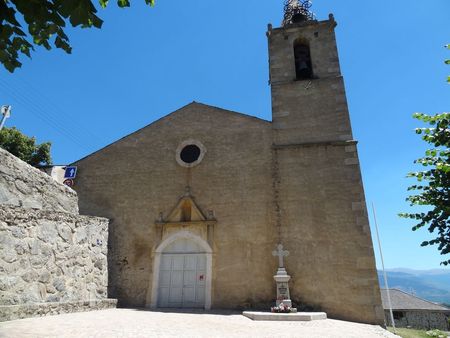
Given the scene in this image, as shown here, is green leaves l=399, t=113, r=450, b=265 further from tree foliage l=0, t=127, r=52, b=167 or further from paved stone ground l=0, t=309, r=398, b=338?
tree foliage l=0, t=127, r=52, b=167

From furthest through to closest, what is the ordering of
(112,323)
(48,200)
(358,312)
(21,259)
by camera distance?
(358,312) < (48,200) < (21,259) < (112,323)

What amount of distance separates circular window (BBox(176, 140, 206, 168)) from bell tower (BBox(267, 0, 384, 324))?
2767 mm

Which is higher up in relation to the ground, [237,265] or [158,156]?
[158,156]

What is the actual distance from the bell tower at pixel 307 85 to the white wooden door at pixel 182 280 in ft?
17.0

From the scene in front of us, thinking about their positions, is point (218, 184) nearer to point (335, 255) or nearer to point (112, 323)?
point (335, 255)

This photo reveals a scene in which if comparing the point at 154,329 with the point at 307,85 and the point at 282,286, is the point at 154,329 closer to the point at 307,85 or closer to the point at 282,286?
the point at 282,286

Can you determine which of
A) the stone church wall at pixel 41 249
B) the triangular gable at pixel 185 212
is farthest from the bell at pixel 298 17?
the stone church wall at pixel 41 249

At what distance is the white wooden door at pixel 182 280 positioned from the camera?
10777 millimetres

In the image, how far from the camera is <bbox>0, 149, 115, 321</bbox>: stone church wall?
6.77 meters

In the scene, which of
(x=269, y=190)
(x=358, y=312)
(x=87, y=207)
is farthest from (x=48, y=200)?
(x=358, y=312)

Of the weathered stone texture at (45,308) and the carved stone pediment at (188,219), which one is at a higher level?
the carved stone pediment at (188,219)

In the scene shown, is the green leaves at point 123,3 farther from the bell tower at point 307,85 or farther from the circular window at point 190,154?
the circular window at point 190,154

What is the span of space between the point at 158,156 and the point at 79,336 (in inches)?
332

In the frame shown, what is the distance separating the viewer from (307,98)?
41.8ft
